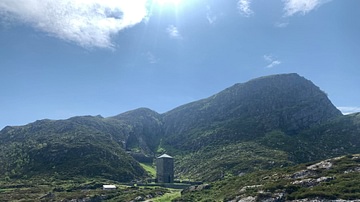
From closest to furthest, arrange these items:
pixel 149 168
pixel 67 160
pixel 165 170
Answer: pixel 165 170
pixel 67 160
pixel 149 168

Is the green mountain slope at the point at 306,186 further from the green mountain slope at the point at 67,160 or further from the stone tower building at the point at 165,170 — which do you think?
the green mountain slope at the point at 67,160

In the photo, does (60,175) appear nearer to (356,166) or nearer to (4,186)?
(4,186)

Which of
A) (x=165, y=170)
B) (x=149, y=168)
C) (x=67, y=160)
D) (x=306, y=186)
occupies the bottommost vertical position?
(x=306, y=186)

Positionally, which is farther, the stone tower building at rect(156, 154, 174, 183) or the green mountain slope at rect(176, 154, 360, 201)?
the stone tower building at rect(156, 154, 174, 183)

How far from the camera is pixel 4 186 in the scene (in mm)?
111062

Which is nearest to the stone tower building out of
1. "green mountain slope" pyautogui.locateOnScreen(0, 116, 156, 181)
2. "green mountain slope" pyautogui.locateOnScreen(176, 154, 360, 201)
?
"green mountain slope" pyautogui.locateOnScreen(0, 116, 156, 181)

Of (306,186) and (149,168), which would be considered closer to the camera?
(306,186)

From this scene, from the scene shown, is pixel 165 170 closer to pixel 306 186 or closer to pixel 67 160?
pixel 67 160

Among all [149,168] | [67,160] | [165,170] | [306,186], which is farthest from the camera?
[149,168]

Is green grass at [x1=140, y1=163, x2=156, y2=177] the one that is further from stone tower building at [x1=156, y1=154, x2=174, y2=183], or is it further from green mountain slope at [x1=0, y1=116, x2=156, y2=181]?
stone tower building at [x1=156, y1=154, x2=174, y2=183]

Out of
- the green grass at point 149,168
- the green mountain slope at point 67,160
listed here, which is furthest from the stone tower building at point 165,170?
the green grass at point 149,168

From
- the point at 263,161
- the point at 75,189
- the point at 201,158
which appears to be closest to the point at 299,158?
the point at 263,161

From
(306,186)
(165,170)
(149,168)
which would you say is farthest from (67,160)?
(306,186)

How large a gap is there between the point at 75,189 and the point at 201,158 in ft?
306
